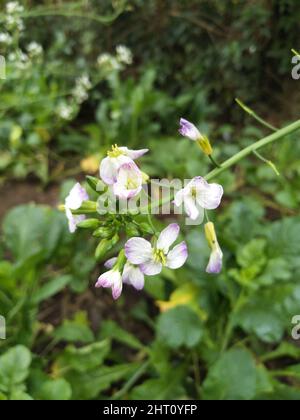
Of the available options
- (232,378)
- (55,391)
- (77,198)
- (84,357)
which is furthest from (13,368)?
(77,198)

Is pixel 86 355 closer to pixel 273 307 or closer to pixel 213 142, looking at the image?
pixel 273 307

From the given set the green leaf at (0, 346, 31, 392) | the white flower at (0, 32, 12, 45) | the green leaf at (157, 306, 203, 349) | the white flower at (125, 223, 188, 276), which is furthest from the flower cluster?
the white flower at (0, 32, 12, 45)

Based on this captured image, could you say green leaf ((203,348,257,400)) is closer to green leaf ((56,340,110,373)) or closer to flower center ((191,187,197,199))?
green leaf ((56,340,110,373))

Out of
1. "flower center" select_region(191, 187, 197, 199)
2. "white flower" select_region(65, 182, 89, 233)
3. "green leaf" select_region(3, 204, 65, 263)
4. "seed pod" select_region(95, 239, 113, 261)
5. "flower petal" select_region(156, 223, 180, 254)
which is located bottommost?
"flower petal" select_region(156, 223, 180, 254)

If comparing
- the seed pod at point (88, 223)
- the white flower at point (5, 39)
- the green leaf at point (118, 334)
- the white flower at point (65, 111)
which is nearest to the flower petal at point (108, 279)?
the seed pod at point (88, 223)

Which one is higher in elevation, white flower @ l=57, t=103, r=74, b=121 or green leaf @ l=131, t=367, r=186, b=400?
white flower @ l=57, t=103, r=74, b=121

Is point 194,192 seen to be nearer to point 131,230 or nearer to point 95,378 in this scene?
point 131,230

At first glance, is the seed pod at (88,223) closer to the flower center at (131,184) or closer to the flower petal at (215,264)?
the flower center at (131,184)
